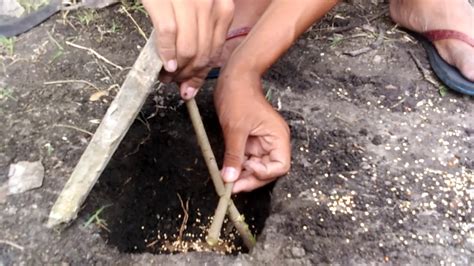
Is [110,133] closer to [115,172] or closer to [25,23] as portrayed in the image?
[115,172]

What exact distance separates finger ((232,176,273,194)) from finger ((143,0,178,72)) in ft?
1.39

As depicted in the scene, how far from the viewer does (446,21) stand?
6.68 ft

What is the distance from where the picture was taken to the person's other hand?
1646 mm

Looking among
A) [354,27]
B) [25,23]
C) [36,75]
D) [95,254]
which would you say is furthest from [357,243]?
[25,23]

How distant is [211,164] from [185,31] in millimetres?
369

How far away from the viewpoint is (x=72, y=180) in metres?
1.43

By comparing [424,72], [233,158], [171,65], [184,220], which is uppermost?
[171,65]

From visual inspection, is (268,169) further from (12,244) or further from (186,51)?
(12,244)

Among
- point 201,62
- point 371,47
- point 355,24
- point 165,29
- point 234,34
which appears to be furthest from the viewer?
point 355,24

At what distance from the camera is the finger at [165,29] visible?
1.32 metres

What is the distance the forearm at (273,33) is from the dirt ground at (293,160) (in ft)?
0.53

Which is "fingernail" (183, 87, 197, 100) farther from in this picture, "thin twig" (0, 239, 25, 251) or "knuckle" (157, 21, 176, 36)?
"thin twig" (0, 239, 25, 251)

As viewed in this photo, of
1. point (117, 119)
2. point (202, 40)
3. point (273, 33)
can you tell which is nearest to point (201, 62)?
point (202, 40)

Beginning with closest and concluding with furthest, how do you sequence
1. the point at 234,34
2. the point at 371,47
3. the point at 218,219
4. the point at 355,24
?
A: 1. the point at 218,219
2. the point at 234,34
3. the point at 371,47
4. the point at 355,24
